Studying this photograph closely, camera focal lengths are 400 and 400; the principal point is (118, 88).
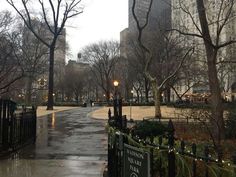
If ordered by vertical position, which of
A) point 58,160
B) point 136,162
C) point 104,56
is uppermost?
point 104,56

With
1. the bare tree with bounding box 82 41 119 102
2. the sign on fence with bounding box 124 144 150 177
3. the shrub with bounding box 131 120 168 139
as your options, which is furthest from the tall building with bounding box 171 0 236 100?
the bare tree with bounding box 82 41 119 102

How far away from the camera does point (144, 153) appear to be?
4.07 meters

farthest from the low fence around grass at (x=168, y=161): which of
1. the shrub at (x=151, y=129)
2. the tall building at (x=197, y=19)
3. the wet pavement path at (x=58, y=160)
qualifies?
the tall building at (x=197, y=19)

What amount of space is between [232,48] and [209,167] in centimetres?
4749

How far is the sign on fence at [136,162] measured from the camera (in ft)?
13.2

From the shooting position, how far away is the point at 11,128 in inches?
477

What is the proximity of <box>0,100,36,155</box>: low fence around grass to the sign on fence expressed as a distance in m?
7.67

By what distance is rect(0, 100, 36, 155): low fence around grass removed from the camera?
1178cm

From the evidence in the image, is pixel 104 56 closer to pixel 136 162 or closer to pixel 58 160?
pixel 58 160

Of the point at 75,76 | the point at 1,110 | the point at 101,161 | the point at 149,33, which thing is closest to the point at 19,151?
the point at 1,110

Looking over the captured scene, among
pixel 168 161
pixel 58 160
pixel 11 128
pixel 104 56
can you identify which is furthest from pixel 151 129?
pixel 104 56

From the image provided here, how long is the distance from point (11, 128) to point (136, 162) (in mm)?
8604

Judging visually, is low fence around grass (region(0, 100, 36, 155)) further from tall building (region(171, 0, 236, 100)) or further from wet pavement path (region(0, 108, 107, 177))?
tall building (region(171, 0, 236, 100))

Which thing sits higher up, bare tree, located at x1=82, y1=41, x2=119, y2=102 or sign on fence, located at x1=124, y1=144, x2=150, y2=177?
bare tree, located at x1=82, y1=41, x2=119, y2=102
